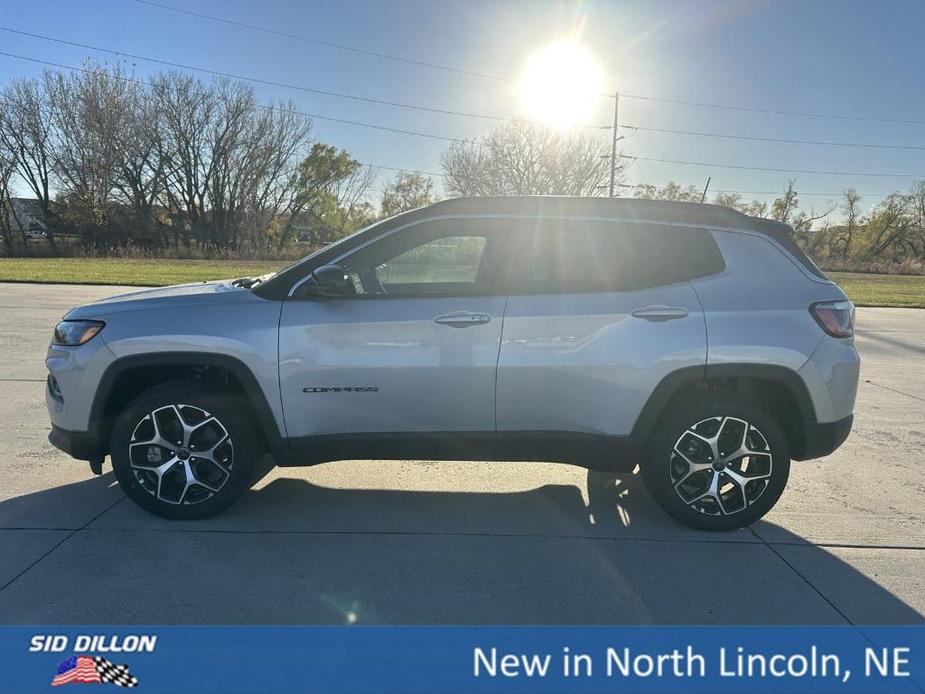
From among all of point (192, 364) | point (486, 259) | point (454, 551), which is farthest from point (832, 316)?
point (192, 364)

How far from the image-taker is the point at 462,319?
3.37 metres

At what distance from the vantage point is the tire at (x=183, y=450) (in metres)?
3.47

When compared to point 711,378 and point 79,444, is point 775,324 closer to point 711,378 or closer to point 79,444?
point 711,378

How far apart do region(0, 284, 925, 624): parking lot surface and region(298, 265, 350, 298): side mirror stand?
4.51 feet

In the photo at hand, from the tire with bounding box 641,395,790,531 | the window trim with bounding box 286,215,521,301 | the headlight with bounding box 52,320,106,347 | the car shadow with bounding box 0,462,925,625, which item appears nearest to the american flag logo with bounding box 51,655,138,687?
the car shadow with bounding box 0,462,925,625

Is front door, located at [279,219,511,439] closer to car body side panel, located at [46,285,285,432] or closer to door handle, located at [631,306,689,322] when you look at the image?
car body side panel, located at [46,285,285,432]

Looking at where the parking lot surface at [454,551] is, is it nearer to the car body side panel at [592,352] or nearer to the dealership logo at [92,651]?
the dealership logo at [92,651]

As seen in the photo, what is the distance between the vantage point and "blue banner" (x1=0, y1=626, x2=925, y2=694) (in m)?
2.38

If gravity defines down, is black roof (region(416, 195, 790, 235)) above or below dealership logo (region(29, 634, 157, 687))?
above

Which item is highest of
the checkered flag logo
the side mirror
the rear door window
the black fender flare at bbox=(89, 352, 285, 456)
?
the rear door window

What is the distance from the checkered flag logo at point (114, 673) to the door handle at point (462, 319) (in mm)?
2076

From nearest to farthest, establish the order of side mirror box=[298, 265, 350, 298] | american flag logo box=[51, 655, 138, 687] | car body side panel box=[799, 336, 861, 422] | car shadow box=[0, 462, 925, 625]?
american flag logo box=[51, 655, 138, 687], car shadow box=[0, 462, 925, 625], side mirror box=[298, 265, 350, 298], car body side panel box=[799, 336, 861, 422]

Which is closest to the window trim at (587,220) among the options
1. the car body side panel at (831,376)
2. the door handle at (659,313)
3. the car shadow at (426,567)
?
the car body side panel at (831,376)

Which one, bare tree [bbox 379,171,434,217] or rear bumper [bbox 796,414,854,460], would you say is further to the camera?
bare tree [bbox 379,171,434,217]
